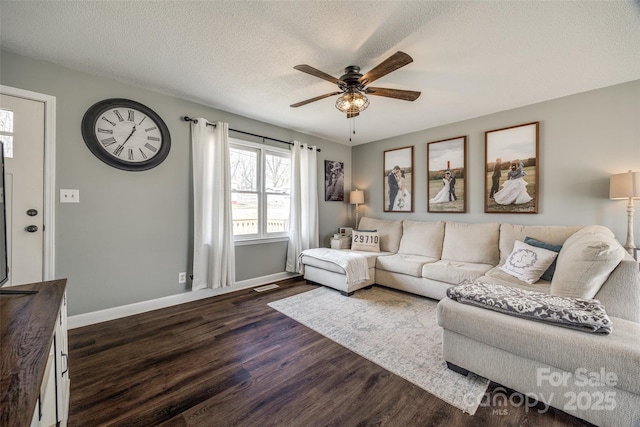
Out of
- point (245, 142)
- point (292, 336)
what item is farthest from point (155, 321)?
point (245, 142)

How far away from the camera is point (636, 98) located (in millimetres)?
2535

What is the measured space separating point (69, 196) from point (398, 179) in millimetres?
4288

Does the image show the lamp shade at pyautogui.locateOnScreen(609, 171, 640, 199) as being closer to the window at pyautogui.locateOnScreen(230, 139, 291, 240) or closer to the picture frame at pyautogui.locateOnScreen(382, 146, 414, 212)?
the picture frame at pyautogui.locateOnScreen(382, 146, 414, 212)

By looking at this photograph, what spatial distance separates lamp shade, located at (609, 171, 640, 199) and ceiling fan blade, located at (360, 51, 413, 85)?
2447mm

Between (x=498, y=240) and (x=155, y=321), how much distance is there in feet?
13.3

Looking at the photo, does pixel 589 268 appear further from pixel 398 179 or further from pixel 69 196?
pixel 69 196

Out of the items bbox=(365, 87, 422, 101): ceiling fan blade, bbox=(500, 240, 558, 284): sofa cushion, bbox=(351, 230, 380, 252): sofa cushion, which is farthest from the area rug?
bbox=(365, 87, 422, 101): ceiling fan blade

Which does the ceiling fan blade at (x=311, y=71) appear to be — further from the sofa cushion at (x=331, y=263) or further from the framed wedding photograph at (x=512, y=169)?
the framed wedding photograph at (x=512, y=169)

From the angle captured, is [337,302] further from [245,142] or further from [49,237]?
[49,237]

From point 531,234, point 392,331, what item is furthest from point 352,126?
point 392,331

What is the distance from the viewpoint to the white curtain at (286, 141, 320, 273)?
4.08m

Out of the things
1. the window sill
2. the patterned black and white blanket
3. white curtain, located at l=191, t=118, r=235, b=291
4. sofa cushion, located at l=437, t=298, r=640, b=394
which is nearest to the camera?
sofa cushion, located at l=437, t=298, r=640, b=394

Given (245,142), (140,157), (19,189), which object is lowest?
(19,189)

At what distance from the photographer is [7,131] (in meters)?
Answer: 2.09
